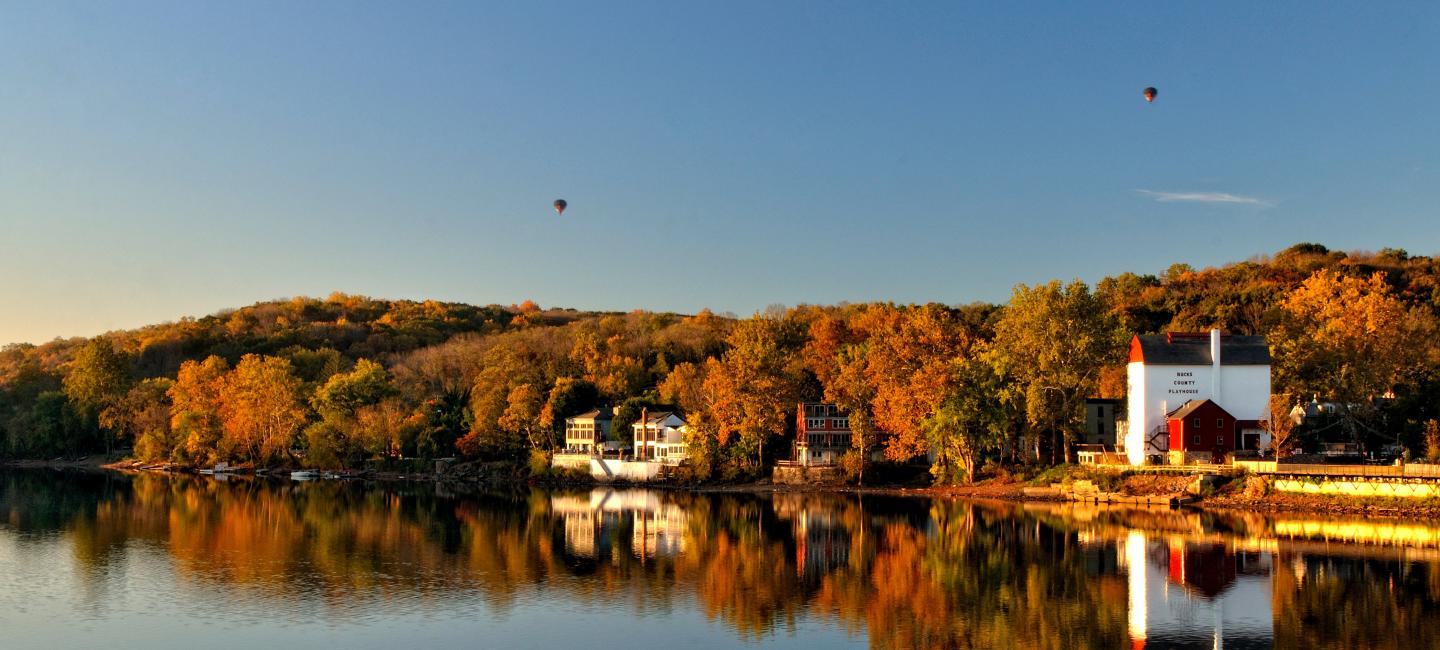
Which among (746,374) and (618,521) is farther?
(746,374)

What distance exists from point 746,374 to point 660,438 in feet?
37.7

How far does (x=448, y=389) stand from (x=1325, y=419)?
74428 mm

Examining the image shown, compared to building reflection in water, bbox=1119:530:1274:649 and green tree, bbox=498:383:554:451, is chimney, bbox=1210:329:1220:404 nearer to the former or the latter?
building reflection in water, bbox=1119:530:1274:649

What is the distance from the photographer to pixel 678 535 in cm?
5331

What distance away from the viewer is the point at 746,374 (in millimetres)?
79500

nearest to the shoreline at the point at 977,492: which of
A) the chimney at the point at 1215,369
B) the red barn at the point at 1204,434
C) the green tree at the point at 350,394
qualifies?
the red barn at the point at 1204,434

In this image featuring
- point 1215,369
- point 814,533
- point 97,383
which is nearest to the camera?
point 814,533

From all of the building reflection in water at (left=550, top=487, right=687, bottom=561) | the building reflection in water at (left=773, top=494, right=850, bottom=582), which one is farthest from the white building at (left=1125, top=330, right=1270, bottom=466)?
the building reflection in water at (left=550, top=487, right=687, bottom=561)

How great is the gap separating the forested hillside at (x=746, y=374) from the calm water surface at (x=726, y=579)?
1227cm

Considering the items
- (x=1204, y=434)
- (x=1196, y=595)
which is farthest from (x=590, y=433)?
(x=1196, y=595)

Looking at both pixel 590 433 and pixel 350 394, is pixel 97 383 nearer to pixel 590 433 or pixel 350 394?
pixel 350 394

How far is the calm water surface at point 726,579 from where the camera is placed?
31.5 metres

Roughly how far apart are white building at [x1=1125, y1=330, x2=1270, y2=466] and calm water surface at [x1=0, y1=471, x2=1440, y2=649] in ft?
32.3

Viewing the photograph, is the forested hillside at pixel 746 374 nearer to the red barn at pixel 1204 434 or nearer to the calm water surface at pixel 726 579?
the red barn at pixel 1204 434
